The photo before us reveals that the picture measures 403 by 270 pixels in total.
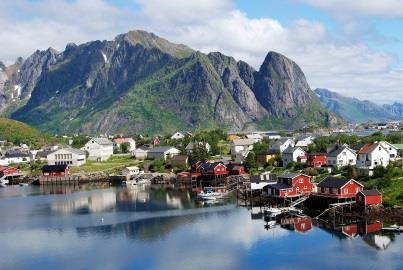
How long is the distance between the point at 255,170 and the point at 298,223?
30916mm

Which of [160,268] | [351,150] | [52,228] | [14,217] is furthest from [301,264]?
[351,150]

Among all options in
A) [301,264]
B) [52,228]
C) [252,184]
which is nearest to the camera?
[301,264]

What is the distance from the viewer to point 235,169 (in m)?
82.5

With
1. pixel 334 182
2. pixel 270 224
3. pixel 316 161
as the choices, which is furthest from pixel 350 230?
pixel 316 161

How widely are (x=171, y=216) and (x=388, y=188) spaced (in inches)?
830

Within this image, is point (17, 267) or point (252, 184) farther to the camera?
point (252, 184)

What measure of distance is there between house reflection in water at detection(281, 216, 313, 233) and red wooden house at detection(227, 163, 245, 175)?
97.7 ft

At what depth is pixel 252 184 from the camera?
66.2 meters

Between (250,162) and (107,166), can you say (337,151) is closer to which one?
(250,162)

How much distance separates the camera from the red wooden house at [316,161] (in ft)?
247

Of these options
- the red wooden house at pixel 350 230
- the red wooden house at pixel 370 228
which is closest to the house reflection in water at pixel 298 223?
the red wooden house at pixel 350 230

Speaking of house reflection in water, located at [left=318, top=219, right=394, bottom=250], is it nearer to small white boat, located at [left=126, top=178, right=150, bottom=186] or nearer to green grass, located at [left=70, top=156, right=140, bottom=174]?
small white boat, located at [left=126, top=178, right=150, bottom=186]

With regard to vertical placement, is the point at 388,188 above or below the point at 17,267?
above

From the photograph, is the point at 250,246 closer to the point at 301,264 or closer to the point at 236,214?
the point at 301,264
